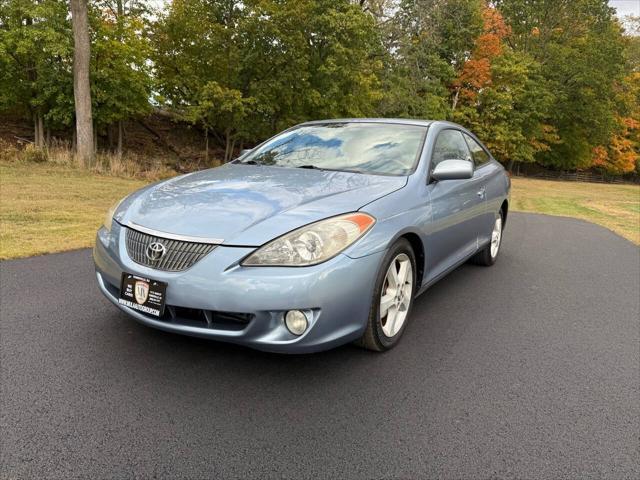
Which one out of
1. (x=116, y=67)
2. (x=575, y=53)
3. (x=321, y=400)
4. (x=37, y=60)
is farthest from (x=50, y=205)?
(x=575, y=53)

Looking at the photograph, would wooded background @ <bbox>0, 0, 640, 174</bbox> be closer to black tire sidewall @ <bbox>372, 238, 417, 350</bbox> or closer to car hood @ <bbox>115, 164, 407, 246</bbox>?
car hood @ <bbox>115, 164, 407, 246</bbox>

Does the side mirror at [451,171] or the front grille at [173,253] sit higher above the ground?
the side mirror at [451,171]

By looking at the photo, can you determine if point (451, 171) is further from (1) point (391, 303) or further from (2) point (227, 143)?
(2) point (227, 143)

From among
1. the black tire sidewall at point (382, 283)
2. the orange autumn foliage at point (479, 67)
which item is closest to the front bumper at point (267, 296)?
the black tire sidewall at point (382, 283)

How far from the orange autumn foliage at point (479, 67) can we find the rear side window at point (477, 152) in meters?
28.9

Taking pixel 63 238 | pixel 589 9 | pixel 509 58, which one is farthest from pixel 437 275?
pixel 589 9

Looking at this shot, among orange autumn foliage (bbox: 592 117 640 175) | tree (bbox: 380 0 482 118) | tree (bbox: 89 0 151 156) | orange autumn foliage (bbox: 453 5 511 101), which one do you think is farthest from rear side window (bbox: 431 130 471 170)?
orange autumn foliage (bbox: 592 117 640 175)

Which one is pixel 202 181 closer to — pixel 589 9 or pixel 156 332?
pixel 156 332

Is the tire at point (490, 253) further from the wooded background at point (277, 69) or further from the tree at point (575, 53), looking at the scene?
the tree at point (575, 53)

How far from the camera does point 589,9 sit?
1415 inches

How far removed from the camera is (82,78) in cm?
1491

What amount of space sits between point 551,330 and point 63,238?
5.38 metres

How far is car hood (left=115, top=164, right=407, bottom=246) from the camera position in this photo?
2.56 metres

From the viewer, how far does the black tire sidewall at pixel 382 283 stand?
275 cm
